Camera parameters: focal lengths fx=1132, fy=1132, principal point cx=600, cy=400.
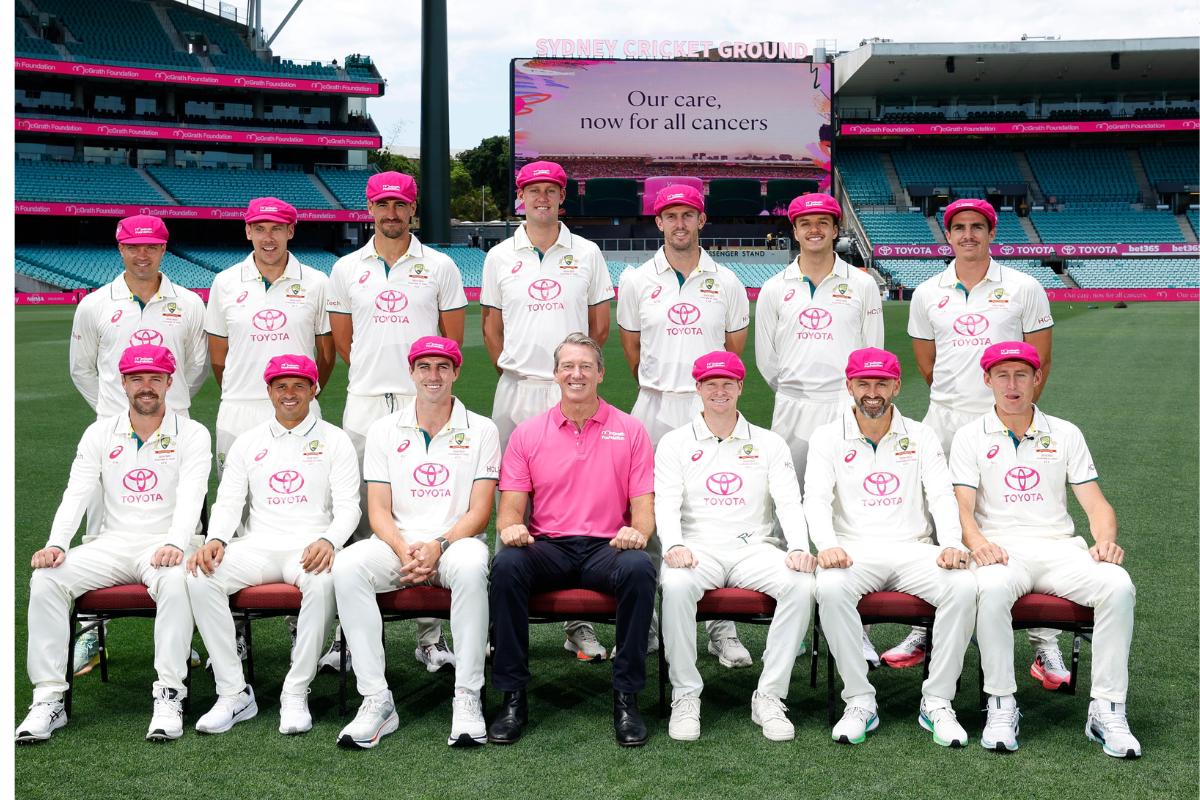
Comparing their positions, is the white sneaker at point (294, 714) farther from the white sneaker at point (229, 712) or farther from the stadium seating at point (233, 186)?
the stadium seating at point (233, 186)

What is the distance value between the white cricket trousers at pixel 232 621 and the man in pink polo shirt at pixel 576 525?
2.46 feet

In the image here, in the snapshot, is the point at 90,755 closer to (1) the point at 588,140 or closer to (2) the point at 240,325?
(2) the point at 240,325

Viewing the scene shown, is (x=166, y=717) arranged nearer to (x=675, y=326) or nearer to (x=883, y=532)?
(x=675, y=326)

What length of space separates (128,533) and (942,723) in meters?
3.74

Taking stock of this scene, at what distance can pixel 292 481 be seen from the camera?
529 centimetres

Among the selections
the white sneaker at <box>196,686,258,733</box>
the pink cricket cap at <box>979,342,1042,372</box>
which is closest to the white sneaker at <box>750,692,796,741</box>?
the pink cricket cap at <box>979,342,1042,372</box>

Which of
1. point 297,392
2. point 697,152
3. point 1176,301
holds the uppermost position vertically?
point 697,152

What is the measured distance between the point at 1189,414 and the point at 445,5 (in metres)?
33.1

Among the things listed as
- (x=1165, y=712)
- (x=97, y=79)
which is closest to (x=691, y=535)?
(x=1165, y=712)

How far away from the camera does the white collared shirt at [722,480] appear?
5.24 meters

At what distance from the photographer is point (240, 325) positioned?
5.85m

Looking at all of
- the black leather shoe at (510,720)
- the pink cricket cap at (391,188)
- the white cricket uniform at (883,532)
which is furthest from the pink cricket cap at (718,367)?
the pink cricket cap at (391,188)

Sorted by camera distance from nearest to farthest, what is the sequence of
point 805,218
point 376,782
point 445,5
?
point 376,782
point 805,218
point 445,5

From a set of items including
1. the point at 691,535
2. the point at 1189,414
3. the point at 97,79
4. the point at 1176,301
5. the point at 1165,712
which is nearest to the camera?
the point at 1165,712
